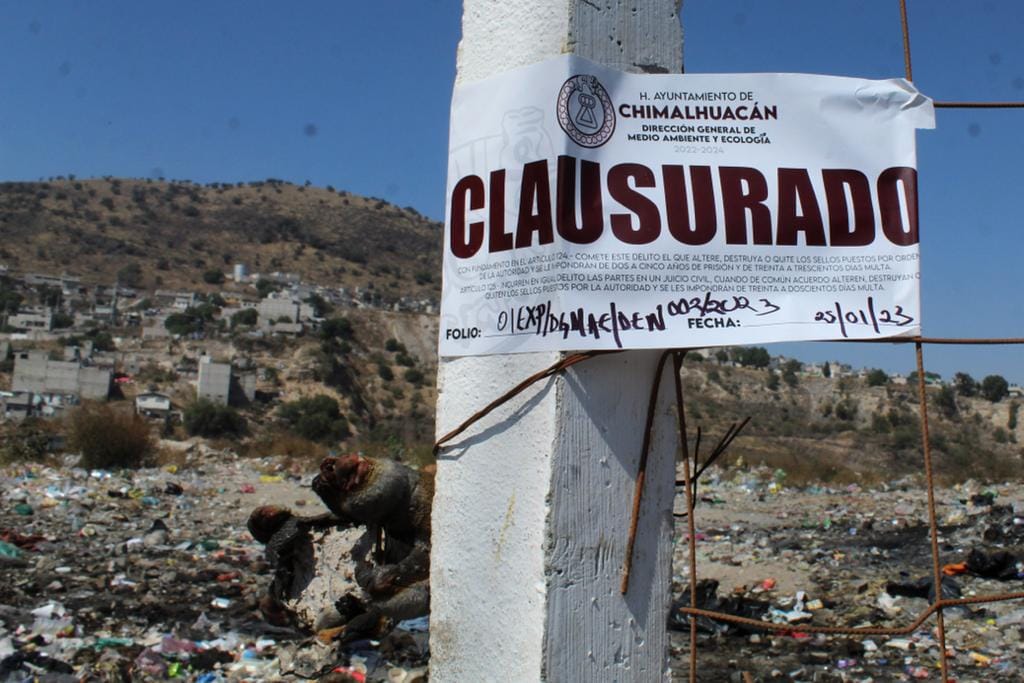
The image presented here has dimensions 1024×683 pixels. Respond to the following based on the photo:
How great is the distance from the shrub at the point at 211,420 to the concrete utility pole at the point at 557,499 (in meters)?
30.7

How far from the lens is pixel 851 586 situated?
7.39 metres

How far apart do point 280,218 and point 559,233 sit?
65.3 meters

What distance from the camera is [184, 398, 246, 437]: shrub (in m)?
31.6

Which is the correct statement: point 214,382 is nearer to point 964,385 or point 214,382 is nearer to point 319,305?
point 319,305

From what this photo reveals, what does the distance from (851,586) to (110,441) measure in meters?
11.6

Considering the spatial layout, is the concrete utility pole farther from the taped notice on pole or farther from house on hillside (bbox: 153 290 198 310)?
house on hillside (bbox: 153 290 198 310)

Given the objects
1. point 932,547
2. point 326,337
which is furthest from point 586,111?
point 326,337

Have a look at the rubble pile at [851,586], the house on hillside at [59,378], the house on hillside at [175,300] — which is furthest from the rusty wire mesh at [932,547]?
the house on hillside at [175,300]

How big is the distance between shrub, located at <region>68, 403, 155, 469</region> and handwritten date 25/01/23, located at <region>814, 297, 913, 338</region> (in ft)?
47.3

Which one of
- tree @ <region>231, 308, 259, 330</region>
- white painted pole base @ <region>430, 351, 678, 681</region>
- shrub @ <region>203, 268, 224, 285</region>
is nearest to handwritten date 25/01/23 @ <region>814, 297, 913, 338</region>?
white painted pole base @ <region>430, 351, 678, 681</region>

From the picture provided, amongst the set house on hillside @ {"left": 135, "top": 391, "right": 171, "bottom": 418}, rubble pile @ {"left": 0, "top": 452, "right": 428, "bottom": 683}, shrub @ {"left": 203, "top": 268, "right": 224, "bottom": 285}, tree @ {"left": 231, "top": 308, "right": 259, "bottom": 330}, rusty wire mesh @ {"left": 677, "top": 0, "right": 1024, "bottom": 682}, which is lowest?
rubble pile @ {"left": 0, "top": 452, "right": 428, "bottom": 683}

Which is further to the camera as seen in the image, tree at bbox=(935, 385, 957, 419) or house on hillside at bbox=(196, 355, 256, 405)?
tree at bbox=(935, 385, 957, 419)

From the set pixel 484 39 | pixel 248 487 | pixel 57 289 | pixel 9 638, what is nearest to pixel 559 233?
pixel 484 39

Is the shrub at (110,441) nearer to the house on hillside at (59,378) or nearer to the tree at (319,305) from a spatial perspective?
the house on hillside at (59,378)
